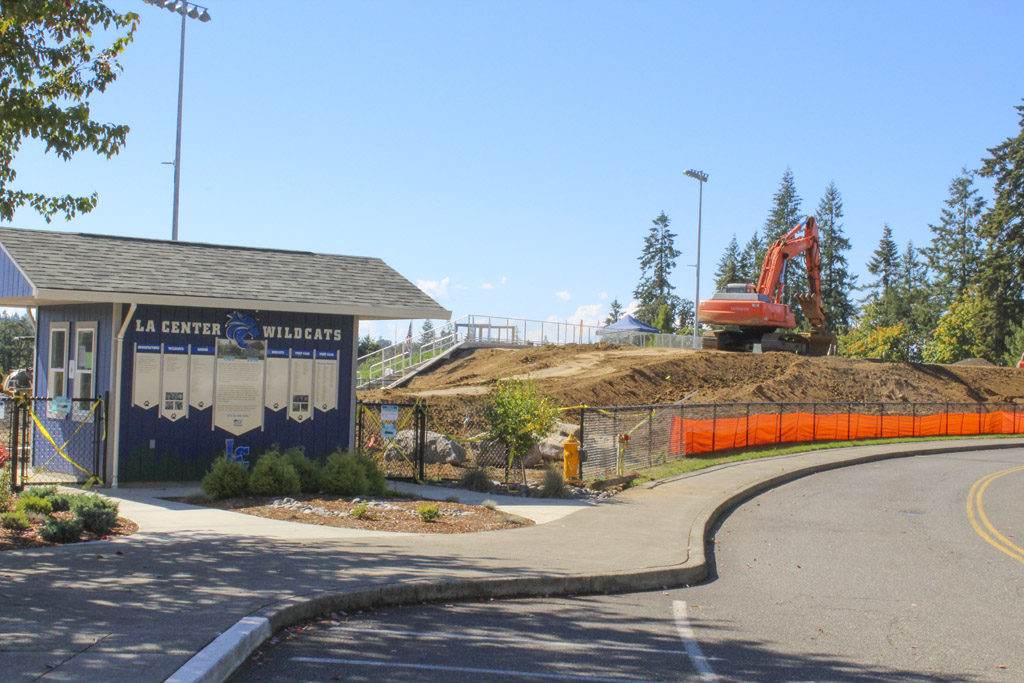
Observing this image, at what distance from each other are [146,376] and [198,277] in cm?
191

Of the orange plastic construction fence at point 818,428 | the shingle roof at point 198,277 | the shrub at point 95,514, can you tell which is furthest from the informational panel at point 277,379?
the orange plastic construction fence at point 818,428

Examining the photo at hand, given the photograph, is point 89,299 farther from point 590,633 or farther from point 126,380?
point 590,633

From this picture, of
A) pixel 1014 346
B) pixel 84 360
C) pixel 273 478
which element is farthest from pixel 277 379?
pixel 1014 346

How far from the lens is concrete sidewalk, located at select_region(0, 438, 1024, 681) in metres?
6.05

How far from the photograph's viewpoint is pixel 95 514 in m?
10.1

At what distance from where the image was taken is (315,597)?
764 centimetres

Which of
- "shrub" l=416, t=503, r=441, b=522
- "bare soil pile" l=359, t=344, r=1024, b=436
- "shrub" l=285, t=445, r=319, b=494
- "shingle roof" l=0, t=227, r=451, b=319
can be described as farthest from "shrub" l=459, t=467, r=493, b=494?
"bare soil pile" l=359, t=344, r=1024, b=436

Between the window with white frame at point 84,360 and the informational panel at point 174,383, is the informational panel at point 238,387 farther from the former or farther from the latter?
the window with white frame at point 84,360

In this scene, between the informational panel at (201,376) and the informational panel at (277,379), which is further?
the informational panel at (277,379)

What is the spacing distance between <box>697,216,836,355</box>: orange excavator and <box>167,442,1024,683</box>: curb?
27902 mm

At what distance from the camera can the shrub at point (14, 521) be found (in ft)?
32.3

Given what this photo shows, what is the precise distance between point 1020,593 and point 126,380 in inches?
488

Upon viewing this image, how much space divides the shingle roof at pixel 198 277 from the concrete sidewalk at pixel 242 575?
3172mm

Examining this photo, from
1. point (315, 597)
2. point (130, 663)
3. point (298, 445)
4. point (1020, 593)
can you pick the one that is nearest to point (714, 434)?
point (298, 445)
